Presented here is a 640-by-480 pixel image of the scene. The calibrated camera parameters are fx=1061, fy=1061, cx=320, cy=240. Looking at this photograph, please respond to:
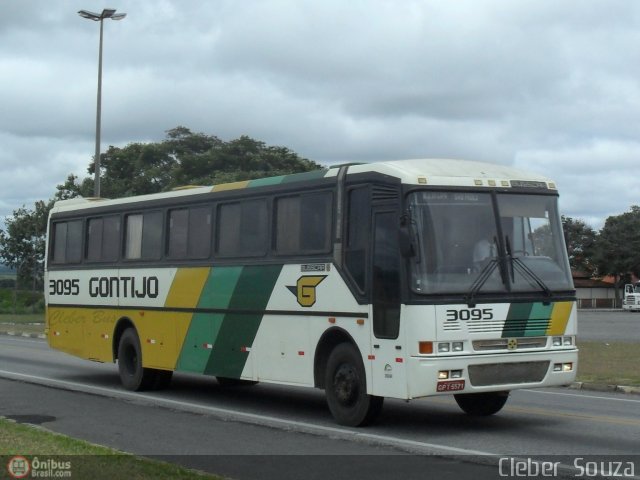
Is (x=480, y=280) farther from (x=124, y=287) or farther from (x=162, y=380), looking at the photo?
(x=124, y=287)

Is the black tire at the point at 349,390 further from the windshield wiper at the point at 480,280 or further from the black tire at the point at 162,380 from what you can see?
the black tire at the point at 162,380

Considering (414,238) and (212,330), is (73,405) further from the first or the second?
(414,238)

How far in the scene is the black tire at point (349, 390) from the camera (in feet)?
42.5

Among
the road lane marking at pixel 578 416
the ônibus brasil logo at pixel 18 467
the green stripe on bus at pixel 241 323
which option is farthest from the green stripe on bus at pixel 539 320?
the ônibus brasil logo at pixel 18 467

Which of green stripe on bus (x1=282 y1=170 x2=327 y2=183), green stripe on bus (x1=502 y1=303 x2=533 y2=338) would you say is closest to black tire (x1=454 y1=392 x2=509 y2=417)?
green stripe on bus (x1=502 y1=303 x2=533 y2=338)

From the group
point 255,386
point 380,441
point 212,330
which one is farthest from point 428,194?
point 255,386

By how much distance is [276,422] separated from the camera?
13.8 m

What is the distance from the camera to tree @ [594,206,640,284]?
9800 centimetres

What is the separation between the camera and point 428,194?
12.6m

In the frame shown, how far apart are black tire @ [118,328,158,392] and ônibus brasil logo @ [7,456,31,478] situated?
335 inches

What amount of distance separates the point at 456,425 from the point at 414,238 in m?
2.62

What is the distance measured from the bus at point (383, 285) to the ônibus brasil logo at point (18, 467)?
4431 millimetres

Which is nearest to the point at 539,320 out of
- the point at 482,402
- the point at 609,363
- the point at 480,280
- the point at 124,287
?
the point at 480,280

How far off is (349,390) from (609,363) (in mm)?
11198
